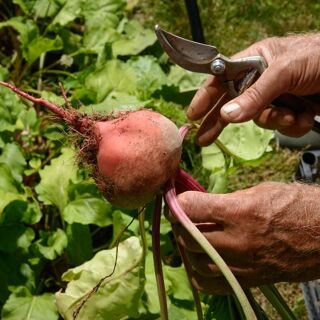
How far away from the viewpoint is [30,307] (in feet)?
5.54

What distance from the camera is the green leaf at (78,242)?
1812 millimetres

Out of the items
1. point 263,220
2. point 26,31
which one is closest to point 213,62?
point 263,220

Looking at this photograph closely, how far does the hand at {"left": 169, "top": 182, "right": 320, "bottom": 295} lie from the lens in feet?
3.67

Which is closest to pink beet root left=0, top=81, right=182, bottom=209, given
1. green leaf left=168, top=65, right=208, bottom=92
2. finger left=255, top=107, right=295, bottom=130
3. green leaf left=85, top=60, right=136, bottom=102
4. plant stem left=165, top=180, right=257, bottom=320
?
plant stem left=165, top=180, right=257, bottom=320

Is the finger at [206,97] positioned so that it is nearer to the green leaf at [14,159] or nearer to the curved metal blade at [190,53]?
the curved metal blade at [190,53]

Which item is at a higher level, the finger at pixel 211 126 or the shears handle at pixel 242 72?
the shears handle at pixel 242 72

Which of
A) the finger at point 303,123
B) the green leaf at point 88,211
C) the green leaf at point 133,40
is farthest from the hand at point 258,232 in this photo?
the green leaf at point 133,40

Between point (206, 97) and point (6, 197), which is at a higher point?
point (206, 97)

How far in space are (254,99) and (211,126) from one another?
0.79 ft

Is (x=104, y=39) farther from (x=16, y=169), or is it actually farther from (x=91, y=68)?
(x=16, y=169)

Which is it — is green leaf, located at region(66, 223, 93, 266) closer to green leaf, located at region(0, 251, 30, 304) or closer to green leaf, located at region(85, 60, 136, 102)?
green leaf, located at region(0, 251, 30, 304)

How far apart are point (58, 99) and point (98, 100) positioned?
Result: 0.18 meters

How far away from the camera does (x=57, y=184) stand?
1.85m

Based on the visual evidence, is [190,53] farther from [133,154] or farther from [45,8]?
[45,8]
